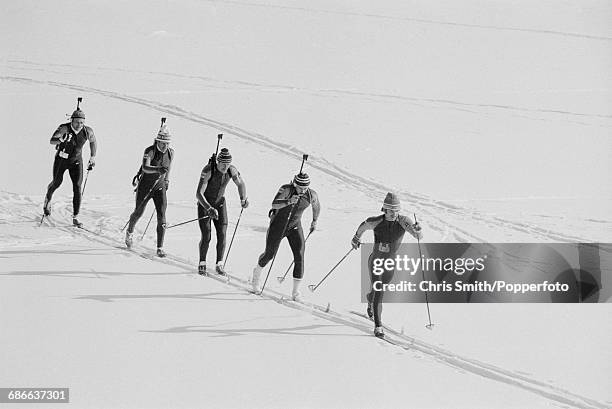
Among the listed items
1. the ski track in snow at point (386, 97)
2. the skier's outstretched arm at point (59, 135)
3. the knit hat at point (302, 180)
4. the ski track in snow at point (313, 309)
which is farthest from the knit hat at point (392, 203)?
the ski track in snow at point (386, 97)

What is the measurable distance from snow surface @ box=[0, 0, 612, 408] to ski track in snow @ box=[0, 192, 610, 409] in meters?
0.03

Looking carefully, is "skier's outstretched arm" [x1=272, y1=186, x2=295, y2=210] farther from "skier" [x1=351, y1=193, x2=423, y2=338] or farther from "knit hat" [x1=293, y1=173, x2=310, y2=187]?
"skier" [x1=351, y1=193, x2=423, y2=338]

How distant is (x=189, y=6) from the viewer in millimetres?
16297

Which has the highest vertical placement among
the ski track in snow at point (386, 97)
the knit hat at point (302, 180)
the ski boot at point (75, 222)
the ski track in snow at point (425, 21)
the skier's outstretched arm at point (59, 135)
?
the ski track in snow at point (425, 21)

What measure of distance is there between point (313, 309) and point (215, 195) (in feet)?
5.40

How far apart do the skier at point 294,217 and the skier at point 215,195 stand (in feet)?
1.84

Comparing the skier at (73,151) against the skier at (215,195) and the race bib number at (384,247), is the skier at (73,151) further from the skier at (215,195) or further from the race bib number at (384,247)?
the race bib number at (384,247)

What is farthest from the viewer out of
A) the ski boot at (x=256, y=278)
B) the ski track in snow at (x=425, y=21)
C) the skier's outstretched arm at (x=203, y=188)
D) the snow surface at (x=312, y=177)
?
the ski track in snow at (x=425, y=21)

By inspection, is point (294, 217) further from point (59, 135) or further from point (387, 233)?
point (59, 135)

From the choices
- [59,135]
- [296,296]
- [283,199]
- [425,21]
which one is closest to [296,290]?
[296,296]

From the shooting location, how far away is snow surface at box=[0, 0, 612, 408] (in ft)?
22.6

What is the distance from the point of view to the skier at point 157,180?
9.12 metres

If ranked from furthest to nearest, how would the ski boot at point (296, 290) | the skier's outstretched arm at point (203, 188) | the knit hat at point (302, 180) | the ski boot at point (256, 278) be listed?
the skier's outstretched arm at point (203, 188) → the ski boot at point (256, 278) → the ski boot at point (296, 290) → the knit hat at point (302, 180)

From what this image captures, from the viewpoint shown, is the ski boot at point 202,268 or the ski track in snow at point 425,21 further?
the ski track in snow at point 425,21
